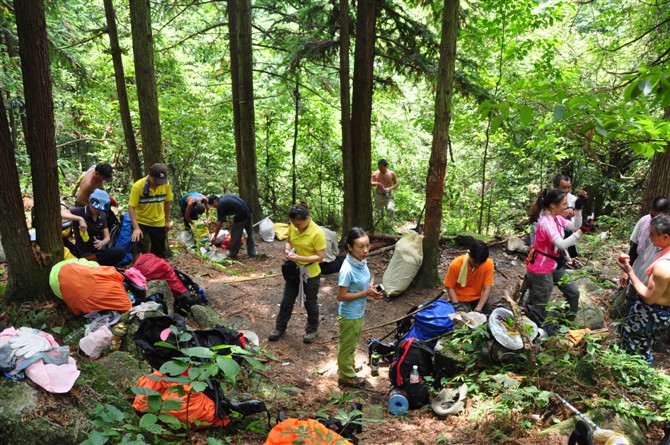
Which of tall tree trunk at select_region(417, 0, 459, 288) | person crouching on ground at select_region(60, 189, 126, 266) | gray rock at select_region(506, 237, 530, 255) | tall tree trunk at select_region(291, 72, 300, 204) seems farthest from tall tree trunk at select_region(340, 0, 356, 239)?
person crouching on ground at select_region(60, 189, 126, 266)

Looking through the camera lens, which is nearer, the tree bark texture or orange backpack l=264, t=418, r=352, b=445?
orange backpack l=264, t=418, r=352, b=445

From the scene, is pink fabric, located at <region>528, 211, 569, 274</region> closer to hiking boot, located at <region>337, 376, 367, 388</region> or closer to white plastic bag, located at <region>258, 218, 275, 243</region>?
hiking boot, located at <region>337, 376, 367, 388</region>

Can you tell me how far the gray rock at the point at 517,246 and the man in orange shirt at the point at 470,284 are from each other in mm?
4143

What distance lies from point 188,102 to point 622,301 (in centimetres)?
1246

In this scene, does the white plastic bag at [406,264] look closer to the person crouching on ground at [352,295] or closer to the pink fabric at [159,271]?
the person crouching on ground at [352,295]

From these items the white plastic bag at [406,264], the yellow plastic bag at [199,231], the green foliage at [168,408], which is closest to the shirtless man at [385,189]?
the white plastic bag at [406,264]

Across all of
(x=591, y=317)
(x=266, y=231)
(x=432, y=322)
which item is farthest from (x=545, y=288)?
(x=266, y=231)

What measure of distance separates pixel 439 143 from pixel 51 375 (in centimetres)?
568

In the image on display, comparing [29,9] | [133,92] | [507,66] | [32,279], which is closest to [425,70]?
[507,66]

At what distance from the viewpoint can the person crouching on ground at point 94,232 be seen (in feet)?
19.6

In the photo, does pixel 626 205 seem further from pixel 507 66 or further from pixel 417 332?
pixel 417 332

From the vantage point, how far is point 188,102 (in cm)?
1341

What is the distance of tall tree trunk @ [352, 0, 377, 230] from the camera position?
30.8ft

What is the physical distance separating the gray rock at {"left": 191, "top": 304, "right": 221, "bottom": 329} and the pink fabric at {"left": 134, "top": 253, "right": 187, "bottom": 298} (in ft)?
1.45
